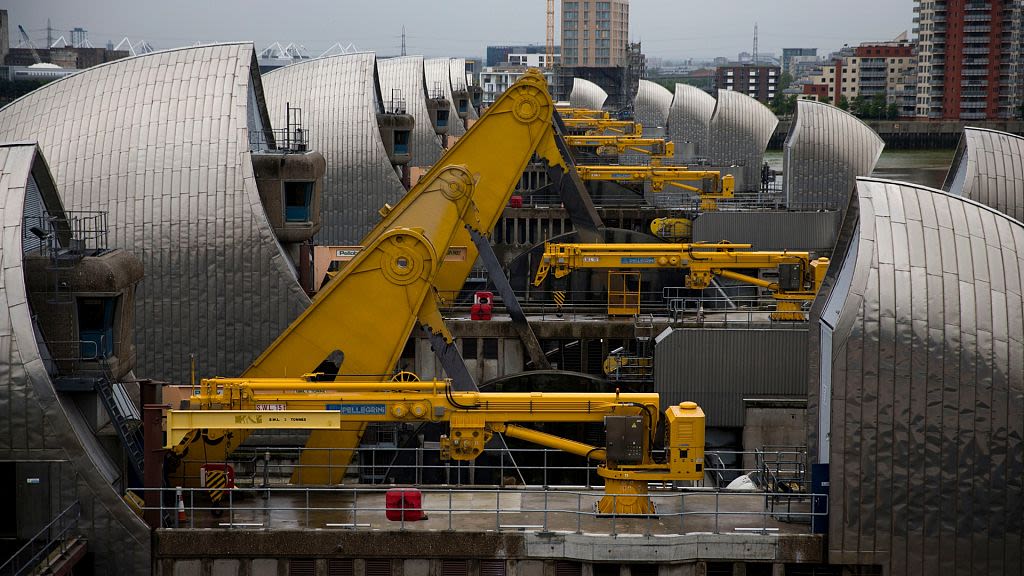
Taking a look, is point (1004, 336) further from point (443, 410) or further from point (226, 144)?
point (226, 144)

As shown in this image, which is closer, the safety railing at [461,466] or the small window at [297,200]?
the safety railing at [461,466]

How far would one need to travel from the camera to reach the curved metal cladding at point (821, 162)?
66.8 meters

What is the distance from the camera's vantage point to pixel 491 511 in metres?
26.2

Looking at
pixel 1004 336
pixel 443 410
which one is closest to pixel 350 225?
pixel 443 410

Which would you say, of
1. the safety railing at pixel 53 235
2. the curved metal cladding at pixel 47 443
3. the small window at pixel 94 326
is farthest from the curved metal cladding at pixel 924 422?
the safety railing at pixel 53 235

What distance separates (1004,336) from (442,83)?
90631mm

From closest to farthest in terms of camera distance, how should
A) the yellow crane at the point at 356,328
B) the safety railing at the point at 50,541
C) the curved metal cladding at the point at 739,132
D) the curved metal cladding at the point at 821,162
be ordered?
the safety railing at the point at 50,541 < the yellow crane at the point at 356,328 < the curved metal cladding at the point at 821,162 < the curved metal cladding at the point at 739,132

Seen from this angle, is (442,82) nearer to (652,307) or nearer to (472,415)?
(652,307)

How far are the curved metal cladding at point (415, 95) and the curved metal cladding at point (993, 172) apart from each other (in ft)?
118

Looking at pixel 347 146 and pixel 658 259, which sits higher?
pixel 347 146

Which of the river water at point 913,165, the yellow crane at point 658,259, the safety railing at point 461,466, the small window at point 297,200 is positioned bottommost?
the river water at point 913,165

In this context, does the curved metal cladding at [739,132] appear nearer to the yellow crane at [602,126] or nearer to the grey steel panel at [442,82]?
the yellow crane at [602,126]

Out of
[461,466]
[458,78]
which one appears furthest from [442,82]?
[461,466]

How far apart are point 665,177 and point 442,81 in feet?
152
